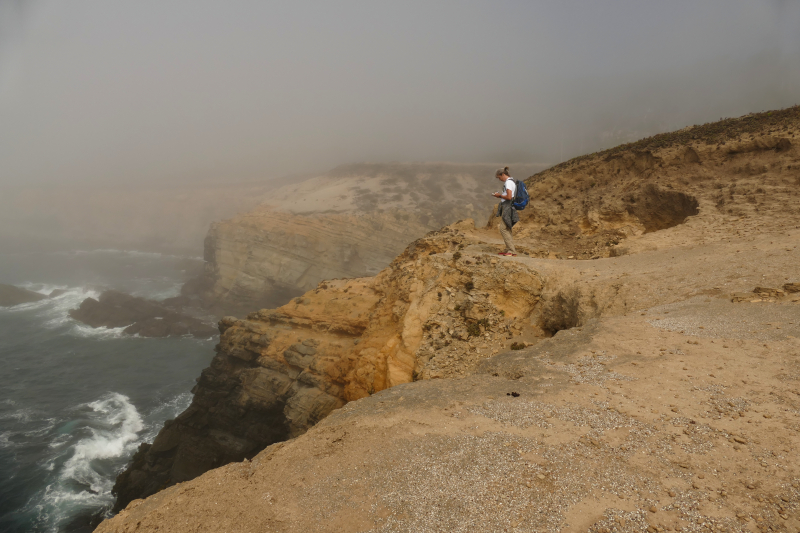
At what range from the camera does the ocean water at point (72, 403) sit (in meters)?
20.9

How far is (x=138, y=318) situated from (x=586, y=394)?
164ft

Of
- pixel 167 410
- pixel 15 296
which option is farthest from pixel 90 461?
pixel 15 296

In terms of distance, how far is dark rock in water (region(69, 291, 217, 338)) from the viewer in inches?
1615

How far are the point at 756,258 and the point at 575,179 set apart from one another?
11.3 m

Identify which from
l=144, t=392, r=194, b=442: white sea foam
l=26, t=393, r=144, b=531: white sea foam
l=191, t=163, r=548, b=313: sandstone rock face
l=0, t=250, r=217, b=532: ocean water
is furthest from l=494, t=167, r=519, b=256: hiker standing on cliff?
l=191, t=163, r=548, b=313: sandstone rock face

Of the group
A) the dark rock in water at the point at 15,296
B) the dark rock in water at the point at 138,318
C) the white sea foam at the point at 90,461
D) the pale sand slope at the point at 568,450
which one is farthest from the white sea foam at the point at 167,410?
the dark rock in water at the point at 15,296

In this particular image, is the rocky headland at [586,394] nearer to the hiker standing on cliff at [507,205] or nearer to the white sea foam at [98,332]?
the hiker standing on cliff at [507,205]

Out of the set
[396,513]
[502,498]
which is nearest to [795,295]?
[502,498]

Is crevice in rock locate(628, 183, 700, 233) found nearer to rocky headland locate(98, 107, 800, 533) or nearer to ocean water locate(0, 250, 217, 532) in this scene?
rocky headland locate(98, 107, 800, 533)

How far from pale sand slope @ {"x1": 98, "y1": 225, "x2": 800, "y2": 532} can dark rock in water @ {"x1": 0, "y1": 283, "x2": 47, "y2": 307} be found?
61.5 metres

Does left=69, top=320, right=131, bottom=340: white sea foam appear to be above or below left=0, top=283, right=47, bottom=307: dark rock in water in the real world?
below

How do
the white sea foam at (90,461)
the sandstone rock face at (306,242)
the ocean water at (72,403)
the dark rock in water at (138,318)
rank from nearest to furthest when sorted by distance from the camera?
the white sea foam at (90,461) < the ocean water at (72,403) < the dark rock in water at (138,318) < the sandstone rock face at (306,242)

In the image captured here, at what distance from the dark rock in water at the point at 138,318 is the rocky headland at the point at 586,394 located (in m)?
34.4

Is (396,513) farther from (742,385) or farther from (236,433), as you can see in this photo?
(236,433)
